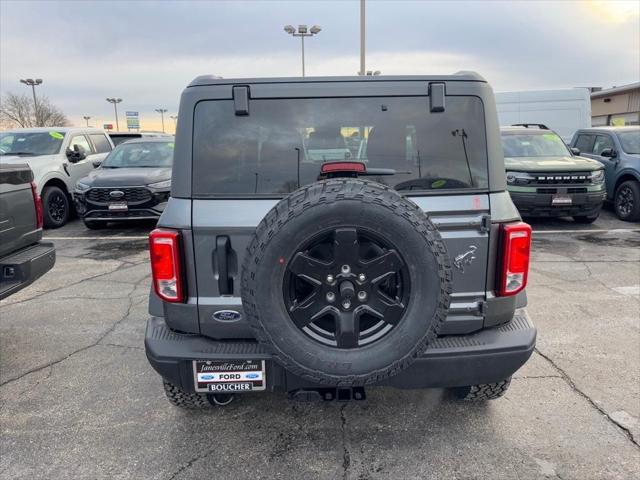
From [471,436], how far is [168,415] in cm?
184

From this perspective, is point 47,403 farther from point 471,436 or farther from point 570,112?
point 570,112

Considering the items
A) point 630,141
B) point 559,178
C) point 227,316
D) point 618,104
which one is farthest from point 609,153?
point 618,104

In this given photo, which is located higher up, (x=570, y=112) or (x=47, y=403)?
(x=570, y=112)

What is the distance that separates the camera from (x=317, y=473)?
2.45 metres

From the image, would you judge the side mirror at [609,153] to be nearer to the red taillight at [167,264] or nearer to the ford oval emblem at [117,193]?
the ford oval emblem at [117,193]

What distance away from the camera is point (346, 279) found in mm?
2104

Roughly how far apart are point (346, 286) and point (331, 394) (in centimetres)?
60

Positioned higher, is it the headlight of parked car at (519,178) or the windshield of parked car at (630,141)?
the windshield of parked car at (630,141)

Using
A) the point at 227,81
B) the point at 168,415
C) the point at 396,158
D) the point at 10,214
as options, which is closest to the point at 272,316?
the point at 396,158

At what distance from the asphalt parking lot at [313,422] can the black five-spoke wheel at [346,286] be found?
2.73 feet

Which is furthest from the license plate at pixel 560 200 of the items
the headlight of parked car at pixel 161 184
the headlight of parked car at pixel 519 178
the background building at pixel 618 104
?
the background building at pixel 618 104

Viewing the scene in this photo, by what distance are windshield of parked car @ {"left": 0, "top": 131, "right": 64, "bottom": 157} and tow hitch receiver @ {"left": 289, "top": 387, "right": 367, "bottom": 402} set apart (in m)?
9.41

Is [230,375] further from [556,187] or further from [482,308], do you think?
[556,187]

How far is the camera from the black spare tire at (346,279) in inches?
79.7
